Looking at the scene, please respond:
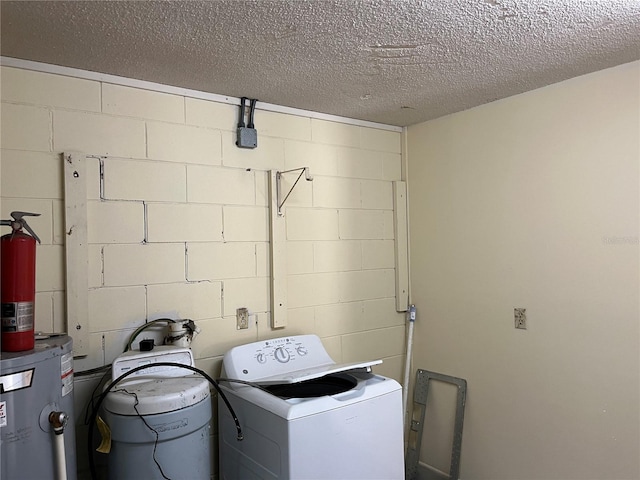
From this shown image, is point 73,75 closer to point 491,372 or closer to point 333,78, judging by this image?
point 333,78

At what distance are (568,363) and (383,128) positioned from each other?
1.63 metres

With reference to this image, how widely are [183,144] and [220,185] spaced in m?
0.25

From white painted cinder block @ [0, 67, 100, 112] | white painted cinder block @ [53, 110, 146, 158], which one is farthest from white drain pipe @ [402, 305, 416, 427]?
white painted cinder block @ [0, 67, 100, 112]

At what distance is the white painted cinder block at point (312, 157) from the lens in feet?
8.31

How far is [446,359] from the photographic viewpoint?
273 cm

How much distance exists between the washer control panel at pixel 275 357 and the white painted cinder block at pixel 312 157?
91 centimetres

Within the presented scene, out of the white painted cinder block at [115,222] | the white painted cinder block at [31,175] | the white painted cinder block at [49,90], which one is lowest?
the white painted cinder block at [115,222]

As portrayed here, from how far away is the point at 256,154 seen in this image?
7.91 ft

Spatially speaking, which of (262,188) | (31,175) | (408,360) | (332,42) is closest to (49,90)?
(31,175)

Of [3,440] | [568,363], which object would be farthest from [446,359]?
[3,440]

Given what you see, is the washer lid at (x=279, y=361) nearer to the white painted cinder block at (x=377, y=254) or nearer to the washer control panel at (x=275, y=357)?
the washer control panel at (x=275, y=357)

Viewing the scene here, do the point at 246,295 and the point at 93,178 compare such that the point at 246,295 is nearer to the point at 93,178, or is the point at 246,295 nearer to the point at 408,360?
the point at 93,178

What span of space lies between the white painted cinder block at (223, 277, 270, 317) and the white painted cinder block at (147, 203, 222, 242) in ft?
0.80

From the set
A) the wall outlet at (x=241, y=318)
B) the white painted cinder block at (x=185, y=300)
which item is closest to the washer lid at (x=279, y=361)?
the wall outlet at (x=241, y=318)
